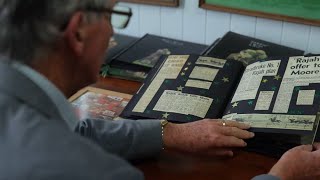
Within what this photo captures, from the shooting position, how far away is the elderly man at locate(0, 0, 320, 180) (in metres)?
0.58

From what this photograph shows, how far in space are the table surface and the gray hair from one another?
384 millimetres

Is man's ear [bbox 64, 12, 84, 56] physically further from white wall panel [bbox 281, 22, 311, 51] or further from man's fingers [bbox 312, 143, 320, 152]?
white wall panel [bbox 281, 22, 311, 51]

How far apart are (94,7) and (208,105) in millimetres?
459

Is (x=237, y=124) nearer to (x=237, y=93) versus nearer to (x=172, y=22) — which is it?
(x=237, y=93)

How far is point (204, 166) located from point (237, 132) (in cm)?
10

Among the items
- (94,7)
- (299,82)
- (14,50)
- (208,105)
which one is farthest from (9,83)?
(299,82)

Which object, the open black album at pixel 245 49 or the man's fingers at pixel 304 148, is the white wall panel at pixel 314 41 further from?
the man's fingers at pixel 304 148

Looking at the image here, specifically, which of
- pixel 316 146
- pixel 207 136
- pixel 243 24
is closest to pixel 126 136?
pixel 207 136

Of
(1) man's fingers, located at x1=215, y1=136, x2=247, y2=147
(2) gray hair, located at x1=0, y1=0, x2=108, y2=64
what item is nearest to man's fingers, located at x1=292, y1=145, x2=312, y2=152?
(1) man's fingers, located at x1=215, y1=136, x2=247, y2=147

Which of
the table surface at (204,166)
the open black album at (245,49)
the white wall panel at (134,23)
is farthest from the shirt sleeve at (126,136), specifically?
the white wall panel at (134,23)

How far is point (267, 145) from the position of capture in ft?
3.15

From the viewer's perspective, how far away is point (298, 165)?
2.81 feet

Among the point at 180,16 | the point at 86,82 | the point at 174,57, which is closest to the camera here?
the point at 86,82

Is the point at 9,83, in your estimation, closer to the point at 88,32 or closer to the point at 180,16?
the point at 88,32
